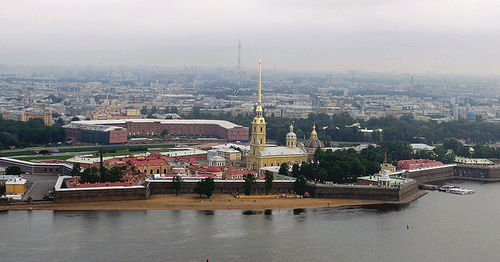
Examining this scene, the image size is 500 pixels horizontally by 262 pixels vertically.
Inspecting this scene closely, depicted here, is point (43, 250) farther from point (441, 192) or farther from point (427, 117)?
point (427, 117)

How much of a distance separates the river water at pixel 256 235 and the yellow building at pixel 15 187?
2.30m

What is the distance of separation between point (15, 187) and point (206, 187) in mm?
5524

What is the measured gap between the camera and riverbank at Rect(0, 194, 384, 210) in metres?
23.1

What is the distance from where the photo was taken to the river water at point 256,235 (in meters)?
18.2

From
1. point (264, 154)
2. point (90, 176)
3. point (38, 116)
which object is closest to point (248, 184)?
point (90, 176)

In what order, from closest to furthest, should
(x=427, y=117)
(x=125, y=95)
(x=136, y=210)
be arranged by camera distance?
(x=136, y=210) < (x=427, y=117) < (x=125, y=95)

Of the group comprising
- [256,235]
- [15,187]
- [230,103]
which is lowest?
[256,235]

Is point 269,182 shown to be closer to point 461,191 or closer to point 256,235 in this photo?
point 256,235

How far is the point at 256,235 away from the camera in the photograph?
2006 centimetres

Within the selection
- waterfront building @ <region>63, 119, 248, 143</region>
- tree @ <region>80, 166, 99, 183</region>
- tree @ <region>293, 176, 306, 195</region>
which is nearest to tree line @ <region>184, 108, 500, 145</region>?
waterfront building @ <region>63, 119, 248, 143</region>

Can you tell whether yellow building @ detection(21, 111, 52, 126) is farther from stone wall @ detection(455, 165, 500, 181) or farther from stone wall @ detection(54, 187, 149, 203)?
stone wall @ detection(54, 187, 149, 203)

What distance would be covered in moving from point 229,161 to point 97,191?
8.41m

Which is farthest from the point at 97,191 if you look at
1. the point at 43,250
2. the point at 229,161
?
the point at 229,161

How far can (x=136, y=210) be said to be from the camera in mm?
22922
